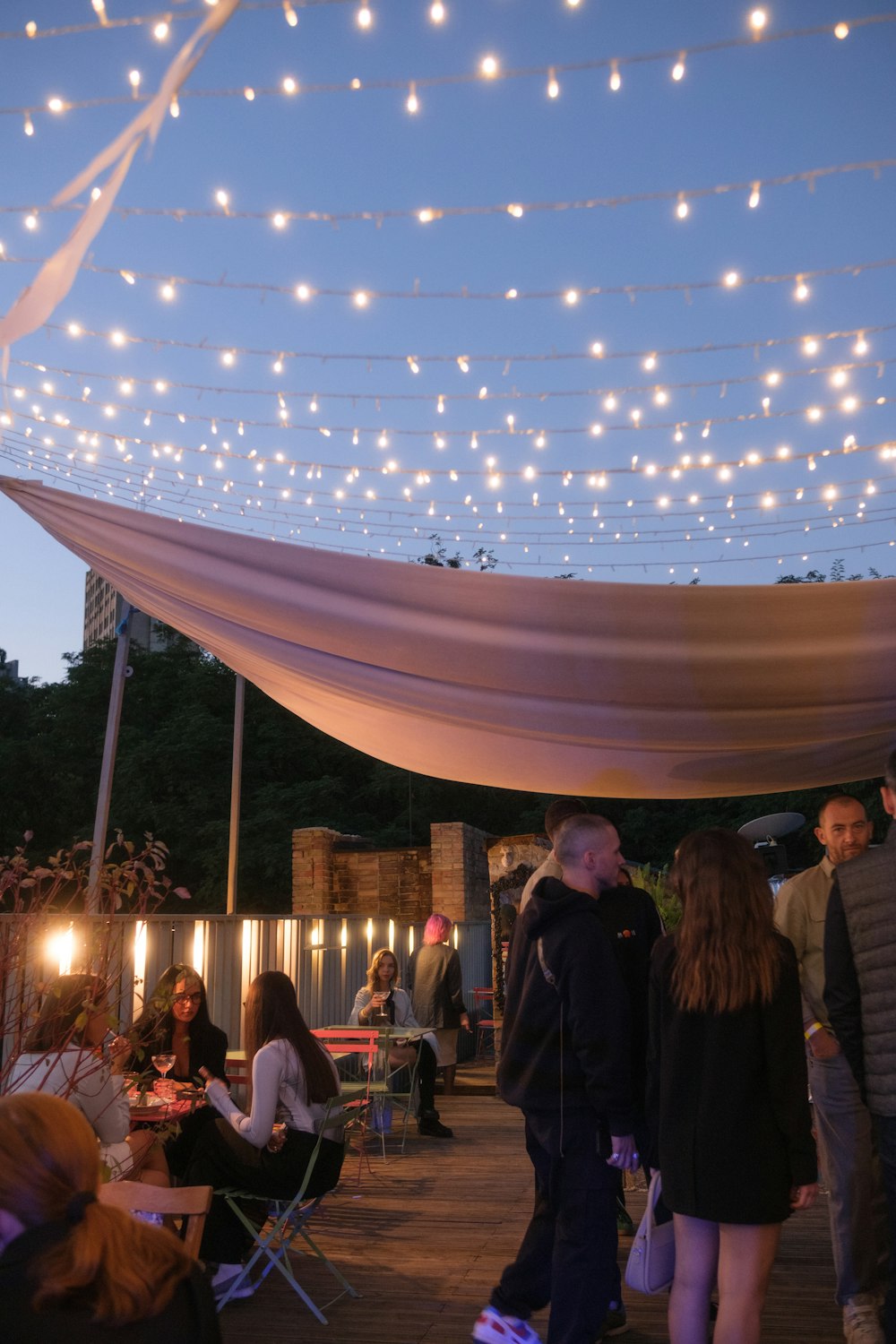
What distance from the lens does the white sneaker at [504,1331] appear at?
10.6 ft

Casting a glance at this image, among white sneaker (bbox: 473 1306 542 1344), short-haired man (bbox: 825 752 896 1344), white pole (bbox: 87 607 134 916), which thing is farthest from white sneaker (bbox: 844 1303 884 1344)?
white pole (bbox: 87 607 134 916)

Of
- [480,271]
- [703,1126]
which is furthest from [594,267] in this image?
[703,1126]

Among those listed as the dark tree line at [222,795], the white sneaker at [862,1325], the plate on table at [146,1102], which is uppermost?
the dark tree line at [222,795]

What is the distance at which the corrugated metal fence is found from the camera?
368 cm

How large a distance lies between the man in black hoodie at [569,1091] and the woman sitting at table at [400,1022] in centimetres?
454

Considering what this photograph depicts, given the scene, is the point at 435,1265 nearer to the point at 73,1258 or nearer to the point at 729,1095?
the point at 729,1095

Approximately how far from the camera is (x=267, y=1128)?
12.9 ft

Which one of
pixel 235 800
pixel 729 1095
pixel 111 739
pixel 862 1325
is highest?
pixel 111 739

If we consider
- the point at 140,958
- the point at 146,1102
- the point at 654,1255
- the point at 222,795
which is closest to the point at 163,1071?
the point at 146,1102

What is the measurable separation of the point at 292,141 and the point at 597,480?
296 centimetres

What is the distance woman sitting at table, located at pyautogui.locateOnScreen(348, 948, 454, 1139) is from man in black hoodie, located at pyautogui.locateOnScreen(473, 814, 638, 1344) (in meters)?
4.54

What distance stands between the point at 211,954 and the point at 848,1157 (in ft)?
14.6

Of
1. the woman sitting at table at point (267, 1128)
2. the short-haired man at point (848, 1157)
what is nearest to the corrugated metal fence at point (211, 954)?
the woman sitting at table at point (267, 1128)

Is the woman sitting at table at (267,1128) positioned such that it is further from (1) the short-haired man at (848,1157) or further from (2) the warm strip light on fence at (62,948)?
(1) the short-haired man at (848,1157)
